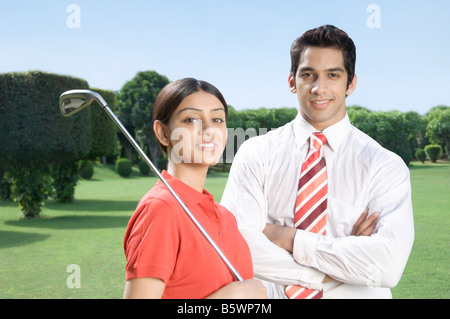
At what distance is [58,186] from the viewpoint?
20172 millimetres

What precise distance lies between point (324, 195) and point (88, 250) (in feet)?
27.2

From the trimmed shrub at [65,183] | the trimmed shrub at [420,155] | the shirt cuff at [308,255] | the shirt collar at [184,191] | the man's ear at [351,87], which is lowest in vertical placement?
the trimmed shrub at [420,155]

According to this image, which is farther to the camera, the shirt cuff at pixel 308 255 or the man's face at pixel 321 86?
the man's face at pixel 321 86

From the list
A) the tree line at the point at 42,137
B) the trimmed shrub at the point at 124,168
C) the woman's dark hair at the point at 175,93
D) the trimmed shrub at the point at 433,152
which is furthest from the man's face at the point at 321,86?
the trimmed shrub at the point at 124,168

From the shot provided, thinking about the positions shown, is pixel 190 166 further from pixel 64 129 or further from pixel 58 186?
pixel 58 186

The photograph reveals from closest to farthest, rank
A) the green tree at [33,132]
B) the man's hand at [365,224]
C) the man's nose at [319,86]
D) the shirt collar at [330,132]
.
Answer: the man's hand at [365,224]
the man's nose at [319,86]
the shirt collar at [330,132]
the green tree at [33,132]

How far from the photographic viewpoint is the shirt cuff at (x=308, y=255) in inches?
103

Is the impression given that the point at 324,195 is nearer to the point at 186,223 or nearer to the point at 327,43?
the point at 327,43

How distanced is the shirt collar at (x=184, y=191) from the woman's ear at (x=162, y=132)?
0.50 ft

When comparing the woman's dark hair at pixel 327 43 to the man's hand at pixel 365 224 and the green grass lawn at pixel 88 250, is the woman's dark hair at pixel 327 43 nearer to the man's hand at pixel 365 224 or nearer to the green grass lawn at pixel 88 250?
the man's hand at pixel 365 224

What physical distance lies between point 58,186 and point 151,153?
2214cm

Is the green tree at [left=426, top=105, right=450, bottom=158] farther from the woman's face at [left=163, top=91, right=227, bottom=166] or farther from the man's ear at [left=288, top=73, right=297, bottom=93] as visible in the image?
the woman's face at [left=163, top=91, right=227, bottom=166]

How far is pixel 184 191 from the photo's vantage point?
2164mm

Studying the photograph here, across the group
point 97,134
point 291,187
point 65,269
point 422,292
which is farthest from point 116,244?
point 97,134
